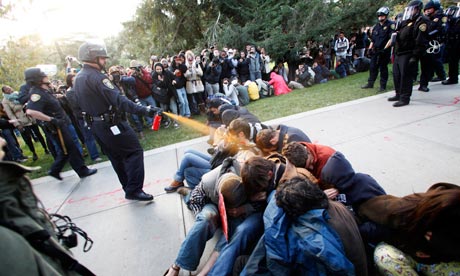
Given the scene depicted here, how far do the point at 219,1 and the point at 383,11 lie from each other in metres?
7.10

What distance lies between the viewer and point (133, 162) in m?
2.87

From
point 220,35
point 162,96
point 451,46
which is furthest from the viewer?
point 220,35

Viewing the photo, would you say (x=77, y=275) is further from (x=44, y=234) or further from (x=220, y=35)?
(x=220, y=35)

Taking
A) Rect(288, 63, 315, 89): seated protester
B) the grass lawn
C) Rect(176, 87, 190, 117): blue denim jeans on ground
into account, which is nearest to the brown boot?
the grass lawn

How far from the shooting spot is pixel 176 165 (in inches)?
158

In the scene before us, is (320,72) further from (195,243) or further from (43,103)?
(195,243)

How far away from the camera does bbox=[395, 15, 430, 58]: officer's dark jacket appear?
4102 mm

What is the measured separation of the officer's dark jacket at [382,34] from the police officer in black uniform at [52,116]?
6778 millimetres

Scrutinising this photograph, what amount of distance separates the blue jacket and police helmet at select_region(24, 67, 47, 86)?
4.10m

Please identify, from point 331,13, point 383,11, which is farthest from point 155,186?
point 331,13

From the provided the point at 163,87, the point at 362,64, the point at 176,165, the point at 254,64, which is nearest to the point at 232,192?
the point at 176,165

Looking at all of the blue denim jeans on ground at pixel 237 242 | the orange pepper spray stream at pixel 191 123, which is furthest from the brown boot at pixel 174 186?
the orange pepper spray stream at pixel 191 123

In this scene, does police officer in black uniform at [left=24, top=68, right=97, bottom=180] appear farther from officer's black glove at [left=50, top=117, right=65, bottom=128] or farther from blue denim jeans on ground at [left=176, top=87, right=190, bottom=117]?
blue denim jeans on ground at [left=176, top=87, right=190, bottom=117]

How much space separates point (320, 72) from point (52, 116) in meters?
8.34
